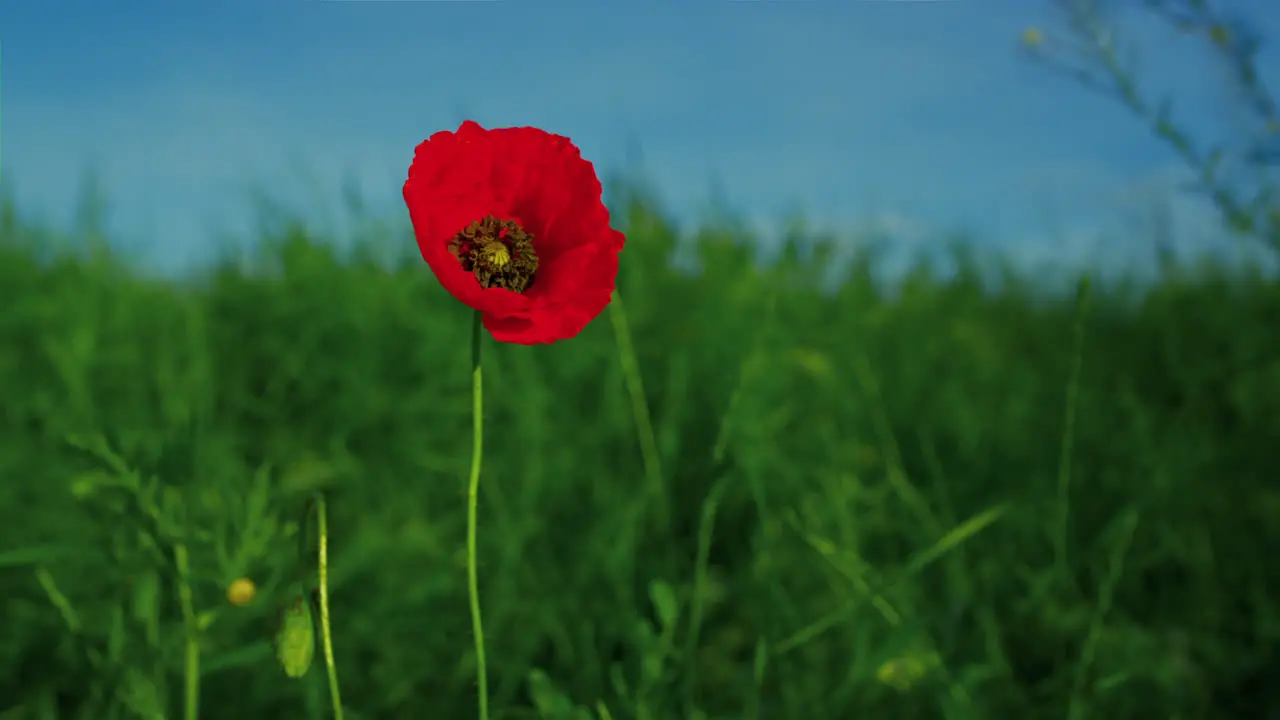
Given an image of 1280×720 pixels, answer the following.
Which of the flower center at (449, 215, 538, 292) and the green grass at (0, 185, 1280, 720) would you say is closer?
the flower center at (449, 215, 538, 292)

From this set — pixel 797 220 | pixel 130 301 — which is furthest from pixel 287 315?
pixel 797 220

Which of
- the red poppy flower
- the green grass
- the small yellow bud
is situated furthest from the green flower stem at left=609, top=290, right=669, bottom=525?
the red poppy flower

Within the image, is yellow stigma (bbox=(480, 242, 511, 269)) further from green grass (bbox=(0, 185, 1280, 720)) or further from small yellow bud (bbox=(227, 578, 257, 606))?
small yellow bud (bbox=(227, 578, 257, 606))

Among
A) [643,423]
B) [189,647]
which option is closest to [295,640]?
[189,647]

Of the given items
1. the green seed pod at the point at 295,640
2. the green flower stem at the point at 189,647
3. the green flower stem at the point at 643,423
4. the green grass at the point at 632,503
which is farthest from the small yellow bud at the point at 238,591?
the green flower stem at the point at 643,423

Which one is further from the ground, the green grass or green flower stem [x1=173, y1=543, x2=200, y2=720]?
green flower stem [x1=173, y1=543, x2=200, y2=720]

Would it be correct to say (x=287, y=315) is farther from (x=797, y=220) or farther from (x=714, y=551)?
(x=797, y=220)
